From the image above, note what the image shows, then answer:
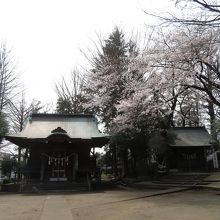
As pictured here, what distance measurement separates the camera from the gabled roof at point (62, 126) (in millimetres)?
24516

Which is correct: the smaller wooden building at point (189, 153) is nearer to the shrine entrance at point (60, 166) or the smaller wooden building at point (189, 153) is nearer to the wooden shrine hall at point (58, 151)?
the wooden shrine hall at point (58, 151)

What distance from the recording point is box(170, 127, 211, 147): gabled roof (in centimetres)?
3006

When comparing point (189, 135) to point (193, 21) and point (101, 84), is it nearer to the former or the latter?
point (101, 84)

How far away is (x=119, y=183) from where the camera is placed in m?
27.0

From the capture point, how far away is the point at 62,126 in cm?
2631

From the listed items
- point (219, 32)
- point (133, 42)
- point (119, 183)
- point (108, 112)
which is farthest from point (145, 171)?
point (219, 32)

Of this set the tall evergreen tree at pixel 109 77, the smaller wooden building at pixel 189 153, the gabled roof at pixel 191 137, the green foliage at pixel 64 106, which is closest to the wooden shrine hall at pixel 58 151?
the tall evergreen tree at pixel 109 77

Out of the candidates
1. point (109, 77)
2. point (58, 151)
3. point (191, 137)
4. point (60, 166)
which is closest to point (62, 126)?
point (58, 151)

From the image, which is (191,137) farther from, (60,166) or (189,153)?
(60,166)

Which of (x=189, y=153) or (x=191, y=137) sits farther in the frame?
(x=191, y=137)

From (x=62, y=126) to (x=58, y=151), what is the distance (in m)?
2.54

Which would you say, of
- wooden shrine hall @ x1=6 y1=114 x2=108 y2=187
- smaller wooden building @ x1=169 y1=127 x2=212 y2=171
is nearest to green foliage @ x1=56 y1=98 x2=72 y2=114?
wooden shrine hall @ x1=6 y1=114 x2=108 y2=187

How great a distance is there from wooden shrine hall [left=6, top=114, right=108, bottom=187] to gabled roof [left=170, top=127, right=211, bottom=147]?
319 inches

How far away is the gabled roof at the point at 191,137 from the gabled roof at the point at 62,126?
25.0 ft
